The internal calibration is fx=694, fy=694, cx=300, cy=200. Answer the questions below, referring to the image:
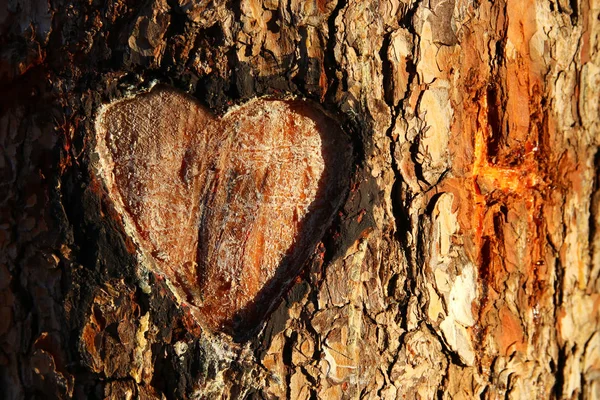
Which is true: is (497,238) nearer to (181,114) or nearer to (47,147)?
(181,114)

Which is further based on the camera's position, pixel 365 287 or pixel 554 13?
pixel 554 13

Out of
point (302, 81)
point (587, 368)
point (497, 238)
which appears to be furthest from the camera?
point (587, 368)

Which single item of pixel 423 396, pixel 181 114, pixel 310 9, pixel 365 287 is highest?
pixel 310 9

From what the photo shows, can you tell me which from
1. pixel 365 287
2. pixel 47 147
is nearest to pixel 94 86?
pixel 47 147
